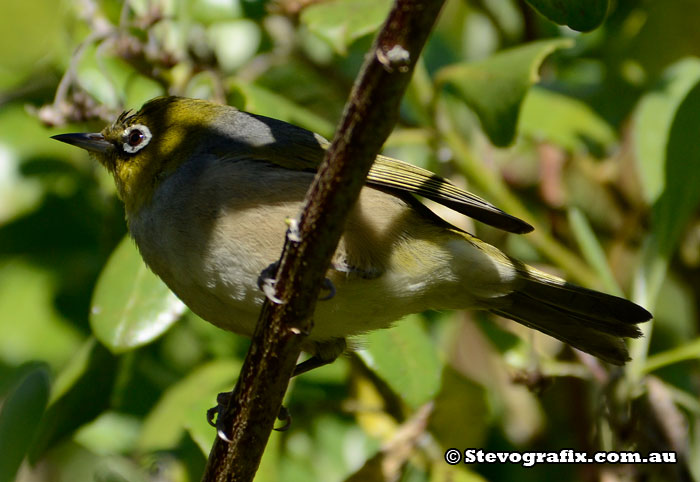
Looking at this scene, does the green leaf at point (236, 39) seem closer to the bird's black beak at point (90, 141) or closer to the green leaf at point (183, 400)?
the bird's black beak at point (90, 141)

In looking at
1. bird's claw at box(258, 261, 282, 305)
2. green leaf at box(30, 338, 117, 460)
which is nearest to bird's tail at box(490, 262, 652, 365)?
bird's claw at box(258, 261, 282, 305)

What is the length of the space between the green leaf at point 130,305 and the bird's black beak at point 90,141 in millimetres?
462

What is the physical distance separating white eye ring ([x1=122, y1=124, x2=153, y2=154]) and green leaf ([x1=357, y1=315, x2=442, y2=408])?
43.7 inches

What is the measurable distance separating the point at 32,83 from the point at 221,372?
1732 mm

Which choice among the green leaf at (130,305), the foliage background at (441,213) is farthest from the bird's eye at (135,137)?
the green leaf at (130,305)

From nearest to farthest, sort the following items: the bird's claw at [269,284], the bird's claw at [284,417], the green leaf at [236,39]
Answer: the bird's claw at [269,284] → the bird's claw at [284,417] → the green leaf at [236,39]

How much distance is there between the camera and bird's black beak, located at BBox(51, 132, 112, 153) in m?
3.22

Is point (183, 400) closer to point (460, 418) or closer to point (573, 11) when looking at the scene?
point (460, 418)

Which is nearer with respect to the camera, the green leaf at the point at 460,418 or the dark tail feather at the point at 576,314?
the dark tail feather at the point at 576,314

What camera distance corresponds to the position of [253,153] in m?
2.89

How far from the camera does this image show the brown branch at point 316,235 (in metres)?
1.50

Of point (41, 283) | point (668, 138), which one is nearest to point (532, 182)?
point (668, 138)

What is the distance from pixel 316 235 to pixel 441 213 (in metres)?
2.03

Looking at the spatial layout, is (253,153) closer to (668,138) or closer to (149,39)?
(149,39)
